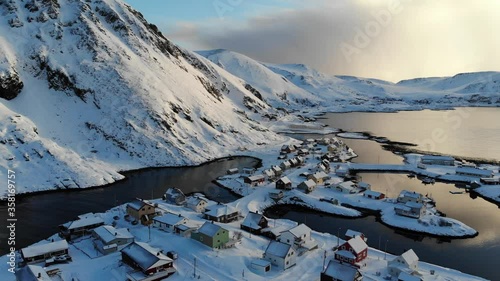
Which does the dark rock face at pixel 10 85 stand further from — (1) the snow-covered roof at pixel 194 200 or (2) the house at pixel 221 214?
(2) the house at pixel 221 214

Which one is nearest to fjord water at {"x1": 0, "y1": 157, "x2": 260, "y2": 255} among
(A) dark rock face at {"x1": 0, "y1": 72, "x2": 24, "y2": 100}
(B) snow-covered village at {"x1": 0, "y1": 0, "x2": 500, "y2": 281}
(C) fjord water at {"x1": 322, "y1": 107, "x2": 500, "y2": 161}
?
(B) snow-covered village at {"x1": 0, "y1": 0, "x2": 500, "y2": 281}

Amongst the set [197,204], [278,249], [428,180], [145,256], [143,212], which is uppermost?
[428,180]

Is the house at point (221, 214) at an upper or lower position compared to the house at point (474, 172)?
lower

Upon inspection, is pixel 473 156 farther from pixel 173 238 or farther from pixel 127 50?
pixel 127 50

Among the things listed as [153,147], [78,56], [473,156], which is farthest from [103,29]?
[473,156]

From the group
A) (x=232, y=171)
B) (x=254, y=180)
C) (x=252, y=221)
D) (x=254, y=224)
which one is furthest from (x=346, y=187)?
(x=232, y=171)

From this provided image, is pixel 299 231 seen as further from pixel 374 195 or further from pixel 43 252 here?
pixel 43 252

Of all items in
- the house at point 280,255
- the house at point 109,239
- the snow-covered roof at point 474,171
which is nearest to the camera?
the house at point 280,255

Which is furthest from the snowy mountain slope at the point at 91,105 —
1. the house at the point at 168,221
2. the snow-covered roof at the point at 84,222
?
the house at the point at 168,221
